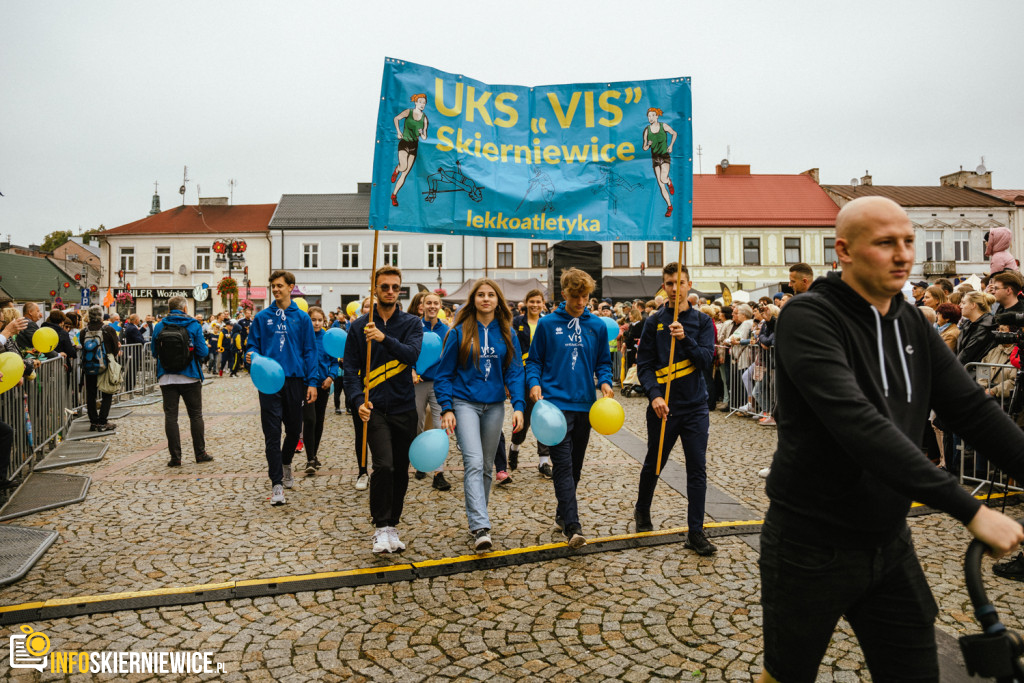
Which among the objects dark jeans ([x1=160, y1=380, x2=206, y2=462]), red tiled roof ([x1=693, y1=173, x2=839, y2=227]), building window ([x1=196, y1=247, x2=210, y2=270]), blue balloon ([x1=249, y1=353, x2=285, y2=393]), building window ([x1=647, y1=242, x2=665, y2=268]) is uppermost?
red tiled roof ([x1=693, y1=173, x2=839, y2=227])

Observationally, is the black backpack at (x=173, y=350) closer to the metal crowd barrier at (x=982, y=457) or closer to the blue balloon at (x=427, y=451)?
the blue balloon at (x=427, y=451)

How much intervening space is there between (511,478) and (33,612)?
4.47 m

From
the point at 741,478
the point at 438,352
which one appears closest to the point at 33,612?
the point at 438,352

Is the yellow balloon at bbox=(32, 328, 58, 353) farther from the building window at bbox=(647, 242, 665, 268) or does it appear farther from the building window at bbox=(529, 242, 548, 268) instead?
the building window at bbox=(647, 242, 665, 268)

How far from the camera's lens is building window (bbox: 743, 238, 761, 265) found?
4388 cm

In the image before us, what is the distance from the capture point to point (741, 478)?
7.30 metres

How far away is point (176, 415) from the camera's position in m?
8.70

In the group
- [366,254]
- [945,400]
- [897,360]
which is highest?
[366,254]

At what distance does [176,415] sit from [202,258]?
44.9 metres

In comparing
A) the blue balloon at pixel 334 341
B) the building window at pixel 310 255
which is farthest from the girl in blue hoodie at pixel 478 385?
the building window at pixel 310 255

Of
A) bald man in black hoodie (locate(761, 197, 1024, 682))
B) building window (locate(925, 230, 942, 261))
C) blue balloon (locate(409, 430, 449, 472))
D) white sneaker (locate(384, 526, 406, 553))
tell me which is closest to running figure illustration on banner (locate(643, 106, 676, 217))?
blue balloon (locate(409, 430, 449, 472))

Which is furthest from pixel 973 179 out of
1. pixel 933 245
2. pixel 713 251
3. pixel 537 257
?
pixel 537 257

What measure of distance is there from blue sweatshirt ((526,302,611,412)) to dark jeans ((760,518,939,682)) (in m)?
3.05

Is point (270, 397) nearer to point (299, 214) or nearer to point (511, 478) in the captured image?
point (511, 478)
